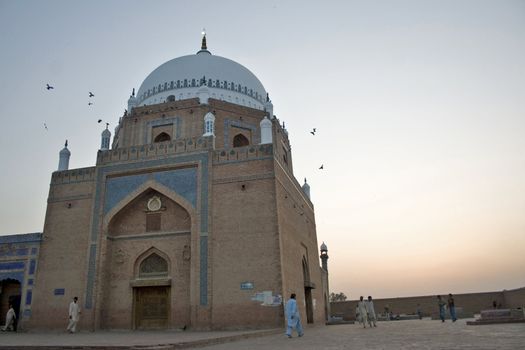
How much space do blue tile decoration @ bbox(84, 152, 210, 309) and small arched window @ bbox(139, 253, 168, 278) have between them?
1.58 meters

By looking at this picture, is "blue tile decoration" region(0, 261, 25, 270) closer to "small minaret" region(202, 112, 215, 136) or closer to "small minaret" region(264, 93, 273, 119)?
"small minaret" region(202, 112, 215, 136)

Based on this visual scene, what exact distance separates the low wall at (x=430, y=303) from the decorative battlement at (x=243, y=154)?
14.9m

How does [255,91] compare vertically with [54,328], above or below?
above

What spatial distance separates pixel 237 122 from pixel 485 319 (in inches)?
450

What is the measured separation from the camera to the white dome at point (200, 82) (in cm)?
1931

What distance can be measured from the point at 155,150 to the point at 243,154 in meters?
3.32

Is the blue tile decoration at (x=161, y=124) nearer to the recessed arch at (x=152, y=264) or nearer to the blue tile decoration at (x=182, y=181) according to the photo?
the blue tile decoration at (x=182, y=181)

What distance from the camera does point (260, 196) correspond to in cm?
1421

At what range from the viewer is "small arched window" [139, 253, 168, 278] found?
582 inches

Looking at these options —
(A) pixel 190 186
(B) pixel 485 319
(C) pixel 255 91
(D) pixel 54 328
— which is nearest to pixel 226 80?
(C) pixel 255 91

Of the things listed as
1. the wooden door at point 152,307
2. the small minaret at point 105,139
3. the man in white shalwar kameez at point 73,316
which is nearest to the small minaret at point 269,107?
the small minaret at point 105,139

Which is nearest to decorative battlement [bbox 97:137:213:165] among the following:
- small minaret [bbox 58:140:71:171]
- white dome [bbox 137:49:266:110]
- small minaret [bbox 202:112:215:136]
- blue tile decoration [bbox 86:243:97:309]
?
small minaret [bbox 202:112:215:136]

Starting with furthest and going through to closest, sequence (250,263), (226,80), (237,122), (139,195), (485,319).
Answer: (226,80) → (237,122) → (139,195) → (250,263) → (485,319)

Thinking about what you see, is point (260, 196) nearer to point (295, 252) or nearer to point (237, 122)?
point (295, 252)
